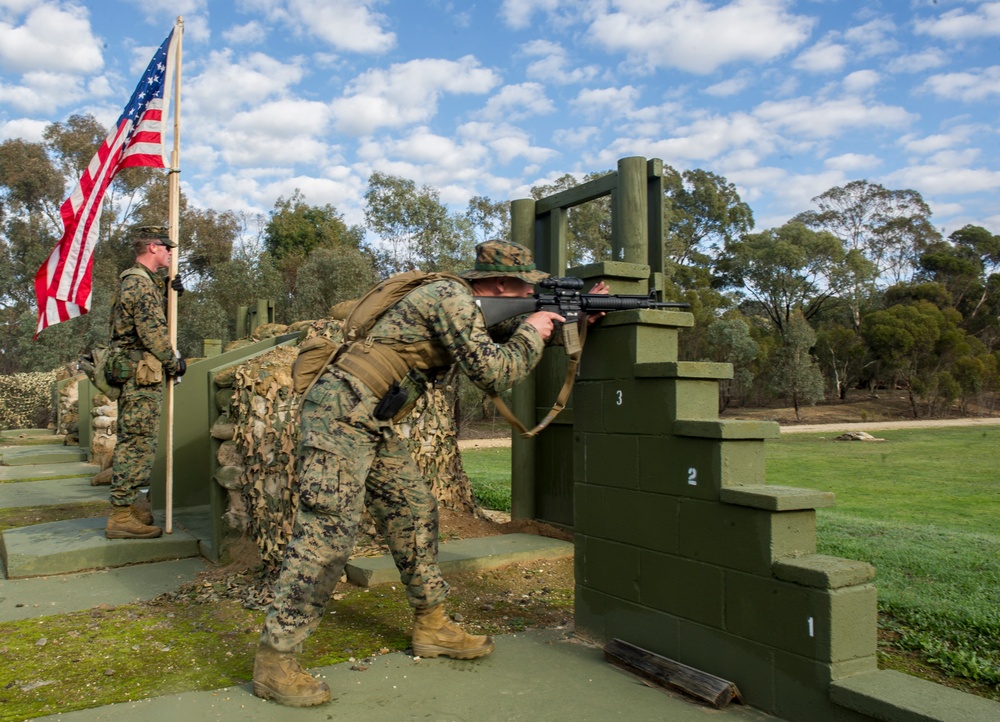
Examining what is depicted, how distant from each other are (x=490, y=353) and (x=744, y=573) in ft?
4.56

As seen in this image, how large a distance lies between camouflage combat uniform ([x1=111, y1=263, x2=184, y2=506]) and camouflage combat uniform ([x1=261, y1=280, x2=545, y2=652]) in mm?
2956

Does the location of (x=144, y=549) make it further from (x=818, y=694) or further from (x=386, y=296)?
(x=818, y=694)

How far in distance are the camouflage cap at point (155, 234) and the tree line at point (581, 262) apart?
1950cm

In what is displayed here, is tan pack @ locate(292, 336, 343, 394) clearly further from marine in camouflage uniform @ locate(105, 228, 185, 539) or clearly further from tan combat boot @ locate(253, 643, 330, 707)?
marine in camouflage uniform @ locate(105, 228, 185, 539)

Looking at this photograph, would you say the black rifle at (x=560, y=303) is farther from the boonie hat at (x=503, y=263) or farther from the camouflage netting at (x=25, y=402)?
the camouflage netting at (x=25, y=402)

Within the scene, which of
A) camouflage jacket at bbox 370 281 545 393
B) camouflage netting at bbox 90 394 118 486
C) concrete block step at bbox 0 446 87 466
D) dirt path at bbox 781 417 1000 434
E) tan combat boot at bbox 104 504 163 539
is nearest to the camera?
camouflage jacket at bbox 370 281 545 393

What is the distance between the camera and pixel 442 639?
12.2 feet

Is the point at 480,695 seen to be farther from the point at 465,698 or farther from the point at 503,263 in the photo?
the point at 503,263

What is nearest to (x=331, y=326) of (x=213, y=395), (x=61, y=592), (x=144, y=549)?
(x=213, y=395)

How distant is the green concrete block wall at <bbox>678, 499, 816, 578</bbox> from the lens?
120 inches

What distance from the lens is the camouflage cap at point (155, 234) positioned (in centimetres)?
609

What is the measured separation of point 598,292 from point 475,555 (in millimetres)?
2060

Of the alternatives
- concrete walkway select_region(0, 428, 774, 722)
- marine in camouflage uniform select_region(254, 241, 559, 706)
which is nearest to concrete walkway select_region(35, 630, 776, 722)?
concrete walkway select_region(0, 428, 774, 722)

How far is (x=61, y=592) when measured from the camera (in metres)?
5.01
